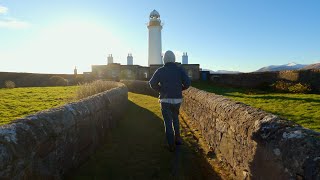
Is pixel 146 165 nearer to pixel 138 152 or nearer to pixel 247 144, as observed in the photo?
pixel 138 152

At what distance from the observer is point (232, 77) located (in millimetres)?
41312

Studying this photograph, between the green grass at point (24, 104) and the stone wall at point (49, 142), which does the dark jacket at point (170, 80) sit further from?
the green grass at point (24, 104)

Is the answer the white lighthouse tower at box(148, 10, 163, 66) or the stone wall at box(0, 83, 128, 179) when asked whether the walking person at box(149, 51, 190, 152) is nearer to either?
the stone wall at box(0, 83, 128, 179)

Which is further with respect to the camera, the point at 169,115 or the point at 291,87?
the point at 291,87

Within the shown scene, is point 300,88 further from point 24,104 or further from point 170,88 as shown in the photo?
point 170,88

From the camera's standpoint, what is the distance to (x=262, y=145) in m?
3.71

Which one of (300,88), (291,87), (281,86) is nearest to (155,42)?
(281,86)

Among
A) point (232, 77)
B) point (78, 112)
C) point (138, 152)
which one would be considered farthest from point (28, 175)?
point (232, 77)

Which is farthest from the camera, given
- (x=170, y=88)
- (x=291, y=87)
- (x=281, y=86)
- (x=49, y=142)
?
(x=281, y=86)

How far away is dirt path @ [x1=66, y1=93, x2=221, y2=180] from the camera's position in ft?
17.7

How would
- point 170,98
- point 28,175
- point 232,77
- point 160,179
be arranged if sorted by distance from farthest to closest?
point 232,77
point 170,98
point 160,179
point 28,175

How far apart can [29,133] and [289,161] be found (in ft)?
9.32

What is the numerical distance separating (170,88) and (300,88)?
921 inches

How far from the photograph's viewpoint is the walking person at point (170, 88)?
6.82 m
